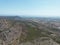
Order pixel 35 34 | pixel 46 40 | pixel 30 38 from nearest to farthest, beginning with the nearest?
1. pixel 46 40
2. pixel 30 38
3. pixel 35 34

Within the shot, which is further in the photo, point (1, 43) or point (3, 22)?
point (3, 22)

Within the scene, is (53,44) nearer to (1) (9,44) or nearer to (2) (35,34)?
(2) (35,34)

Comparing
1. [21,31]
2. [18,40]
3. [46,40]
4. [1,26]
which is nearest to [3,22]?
[1,26]

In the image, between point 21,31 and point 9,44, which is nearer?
point 9,44

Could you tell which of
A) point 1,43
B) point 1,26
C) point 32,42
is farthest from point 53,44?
point 1,26

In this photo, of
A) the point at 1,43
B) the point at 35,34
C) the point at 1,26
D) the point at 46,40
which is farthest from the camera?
the point at 1,26

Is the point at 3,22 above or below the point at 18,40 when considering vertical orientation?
above

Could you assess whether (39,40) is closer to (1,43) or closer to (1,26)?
(1,43)

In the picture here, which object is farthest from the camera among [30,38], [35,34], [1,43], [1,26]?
[1,26]

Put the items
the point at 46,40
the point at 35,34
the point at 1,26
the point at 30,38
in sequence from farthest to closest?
the point at 1,26 < the point at 35,34 < the point at 30,38 < the point at 46,40
